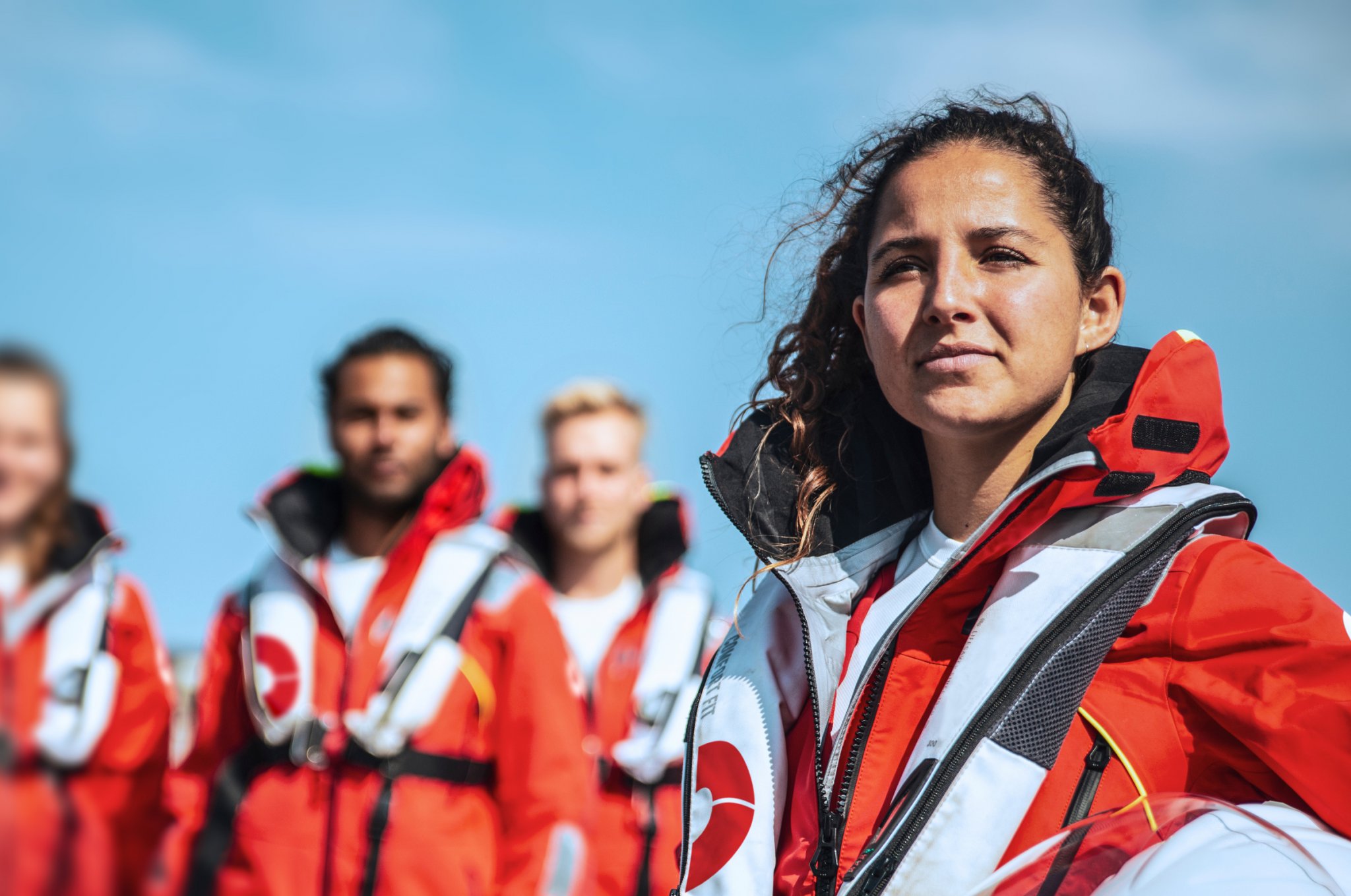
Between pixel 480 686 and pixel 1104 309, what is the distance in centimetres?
255

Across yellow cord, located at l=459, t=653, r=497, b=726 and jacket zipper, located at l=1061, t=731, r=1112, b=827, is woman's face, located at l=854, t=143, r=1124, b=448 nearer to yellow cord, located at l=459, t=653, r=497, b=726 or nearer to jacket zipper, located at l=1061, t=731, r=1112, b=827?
jacket zipper, located at l=1061, t=731, r=1112, b=827

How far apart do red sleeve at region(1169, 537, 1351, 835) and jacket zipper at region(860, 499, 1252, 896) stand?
2.4 inches

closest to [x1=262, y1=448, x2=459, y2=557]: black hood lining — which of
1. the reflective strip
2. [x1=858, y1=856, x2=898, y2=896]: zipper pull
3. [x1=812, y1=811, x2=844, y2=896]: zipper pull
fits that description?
the reflective strip

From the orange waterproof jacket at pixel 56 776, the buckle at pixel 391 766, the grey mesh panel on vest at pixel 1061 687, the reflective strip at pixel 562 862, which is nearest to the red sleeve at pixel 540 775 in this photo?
the reflective strip at pixel 562 862

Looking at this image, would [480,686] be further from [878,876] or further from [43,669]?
[43,669]

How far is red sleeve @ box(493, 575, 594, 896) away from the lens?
375 cm

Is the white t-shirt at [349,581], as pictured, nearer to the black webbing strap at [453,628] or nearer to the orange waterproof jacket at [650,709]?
the black webbing strap at [453,628]

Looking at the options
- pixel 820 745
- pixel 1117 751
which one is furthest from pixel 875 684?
pixel 1117 751

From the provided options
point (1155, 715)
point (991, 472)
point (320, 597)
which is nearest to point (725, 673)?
point (991, 472)

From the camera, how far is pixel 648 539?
18.5 feet

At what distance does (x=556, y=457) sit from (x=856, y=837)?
4.26m

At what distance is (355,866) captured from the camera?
350 centimetres

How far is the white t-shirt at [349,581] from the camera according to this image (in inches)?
154

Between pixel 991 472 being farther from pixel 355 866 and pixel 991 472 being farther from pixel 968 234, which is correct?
pixel 355 866
